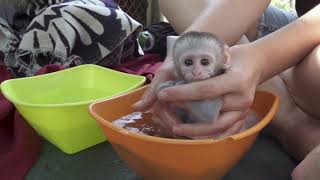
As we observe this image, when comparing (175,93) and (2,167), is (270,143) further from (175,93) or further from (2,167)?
(2,167)

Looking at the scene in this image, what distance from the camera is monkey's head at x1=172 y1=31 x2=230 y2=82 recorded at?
1.92 feet

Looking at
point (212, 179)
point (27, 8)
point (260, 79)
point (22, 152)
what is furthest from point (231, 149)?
point (27, 8)

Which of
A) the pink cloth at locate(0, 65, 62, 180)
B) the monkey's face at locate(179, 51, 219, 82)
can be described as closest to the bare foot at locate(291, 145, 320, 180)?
the monkey's face at locate(179, 51, 219, 82)

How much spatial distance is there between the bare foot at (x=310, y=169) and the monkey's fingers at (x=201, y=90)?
14 centimetres

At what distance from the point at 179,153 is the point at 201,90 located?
96mm

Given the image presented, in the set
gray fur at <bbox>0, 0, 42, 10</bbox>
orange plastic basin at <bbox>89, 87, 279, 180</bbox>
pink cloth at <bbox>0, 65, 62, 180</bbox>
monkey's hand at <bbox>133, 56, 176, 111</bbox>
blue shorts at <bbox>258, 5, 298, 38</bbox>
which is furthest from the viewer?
gray fur at <bbox>0, 0, 42, 10</bbox>

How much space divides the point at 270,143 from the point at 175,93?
313 mm

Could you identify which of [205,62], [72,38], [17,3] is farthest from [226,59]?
[17,3]

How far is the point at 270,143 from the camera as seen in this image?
0.81 meters

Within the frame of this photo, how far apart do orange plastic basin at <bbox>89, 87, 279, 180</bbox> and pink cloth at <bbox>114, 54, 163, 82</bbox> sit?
430 millimetres

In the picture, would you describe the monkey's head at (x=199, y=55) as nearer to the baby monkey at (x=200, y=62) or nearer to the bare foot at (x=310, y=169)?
the baby monkey at (x=200, y=62)

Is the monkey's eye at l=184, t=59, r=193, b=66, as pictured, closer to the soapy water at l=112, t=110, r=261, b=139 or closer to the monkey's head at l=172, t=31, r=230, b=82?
the monkey's head at l=172, t=31, r=230, b=82

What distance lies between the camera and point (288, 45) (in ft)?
2.41

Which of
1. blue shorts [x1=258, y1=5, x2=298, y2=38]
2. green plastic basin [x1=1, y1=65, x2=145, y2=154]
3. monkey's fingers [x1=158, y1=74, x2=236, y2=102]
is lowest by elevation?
green plastic basin [x1=1, y1=65, x2=145, y2=154]
